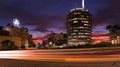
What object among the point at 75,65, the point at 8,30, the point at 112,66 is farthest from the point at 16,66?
the point at 8,30

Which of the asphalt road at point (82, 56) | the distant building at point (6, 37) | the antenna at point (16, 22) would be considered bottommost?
the asphalt road at point (82, 56)

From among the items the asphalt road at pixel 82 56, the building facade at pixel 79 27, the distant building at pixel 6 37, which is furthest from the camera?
the building facade at pixel 79 27

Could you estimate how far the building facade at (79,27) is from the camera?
→ 512 ft

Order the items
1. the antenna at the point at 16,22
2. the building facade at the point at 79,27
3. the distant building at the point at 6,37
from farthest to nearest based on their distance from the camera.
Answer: the building facade at the point at 79,27
the antenna at the point at 16,22
the distant building at the point at 6,37

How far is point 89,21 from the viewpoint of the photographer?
170 metres

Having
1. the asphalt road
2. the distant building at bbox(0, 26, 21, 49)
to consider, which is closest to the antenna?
the distant building at bbox(0, 26, 21, 49)

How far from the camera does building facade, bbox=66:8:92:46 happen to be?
156 m

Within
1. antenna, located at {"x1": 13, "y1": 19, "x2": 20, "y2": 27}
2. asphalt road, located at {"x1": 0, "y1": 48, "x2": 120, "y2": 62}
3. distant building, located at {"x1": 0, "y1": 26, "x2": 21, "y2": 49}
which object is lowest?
asphalt road, located at {"x1": 0, "y1": 48, "x2": 120, "y2": 62}

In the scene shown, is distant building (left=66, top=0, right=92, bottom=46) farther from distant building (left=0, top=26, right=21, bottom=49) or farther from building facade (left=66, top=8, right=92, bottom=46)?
distant building (left=0, top=26, right=21, bottom=49)

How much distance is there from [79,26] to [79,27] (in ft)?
4.78

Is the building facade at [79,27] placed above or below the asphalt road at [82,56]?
above

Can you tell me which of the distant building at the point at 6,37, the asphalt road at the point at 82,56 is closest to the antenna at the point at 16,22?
the distant building at the point at 6,37

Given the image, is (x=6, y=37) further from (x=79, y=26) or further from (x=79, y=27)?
(x=79, y=26)

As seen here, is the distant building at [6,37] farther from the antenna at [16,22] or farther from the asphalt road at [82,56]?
the asphalt road at [82,56]
